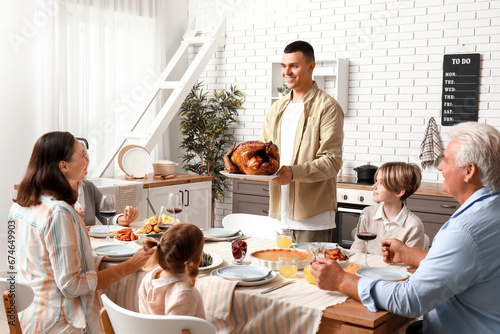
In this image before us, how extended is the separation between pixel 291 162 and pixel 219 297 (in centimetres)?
132

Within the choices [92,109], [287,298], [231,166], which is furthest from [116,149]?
[287,298]

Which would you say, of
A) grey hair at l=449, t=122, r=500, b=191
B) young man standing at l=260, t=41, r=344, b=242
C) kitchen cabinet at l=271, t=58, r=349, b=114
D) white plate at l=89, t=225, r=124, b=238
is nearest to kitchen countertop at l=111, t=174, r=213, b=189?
kitchen cabinet at l=271, t=58, r=349, b=114

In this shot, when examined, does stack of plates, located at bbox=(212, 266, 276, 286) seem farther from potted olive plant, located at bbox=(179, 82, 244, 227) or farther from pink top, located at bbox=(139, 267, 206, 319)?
potted olive plant, located at bbox=(179, 82, 244, 227)

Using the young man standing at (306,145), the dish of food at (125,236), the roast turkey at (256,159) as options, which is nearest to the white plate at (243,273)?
the roast turkey at (256,159)

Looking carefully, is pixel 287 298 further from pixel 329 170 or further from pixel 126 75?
pixel 126 75

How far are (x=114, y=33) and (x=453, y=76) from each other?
10.8ft

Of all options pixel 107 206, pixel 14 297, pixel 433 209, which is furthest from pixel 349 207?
pixel 14 297

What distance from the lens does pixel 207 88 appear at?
255 inches

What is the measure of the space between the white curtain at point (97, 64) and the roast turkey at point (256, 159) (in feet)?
9.42

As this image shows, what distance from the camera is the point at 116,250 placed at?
2.60 meters

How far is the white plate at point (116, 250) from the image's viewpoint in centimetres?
250

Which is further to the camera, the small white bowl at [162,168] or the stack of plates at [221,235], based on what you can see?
the small white bowl at [162,168]

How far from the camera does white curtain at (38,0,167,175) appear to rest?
5.02 m

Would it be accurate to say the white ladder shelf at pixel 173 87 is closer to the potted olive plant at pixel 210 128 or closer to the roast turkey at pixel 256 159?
the potted olive plant at pixel 210 128
